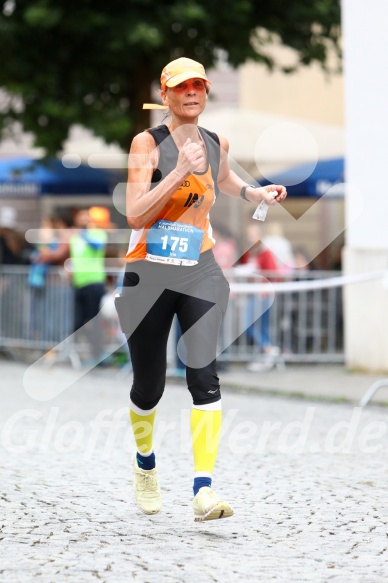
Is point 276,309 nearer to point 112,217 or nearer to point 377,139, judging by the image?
point 377,139

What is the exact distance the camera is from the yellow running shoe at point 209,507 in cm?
505

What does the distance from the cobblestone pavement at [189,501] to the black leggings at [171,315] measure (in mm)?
608

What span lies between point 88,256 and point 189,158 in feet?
31.7

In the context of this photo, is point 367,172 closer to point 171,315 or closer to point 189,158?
point 171,315

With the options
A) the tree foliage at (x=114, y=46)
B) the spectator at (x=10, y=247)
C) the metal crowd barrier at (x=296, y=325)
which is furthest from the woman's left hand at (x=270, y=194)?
the spectator at (x=10, y=247)

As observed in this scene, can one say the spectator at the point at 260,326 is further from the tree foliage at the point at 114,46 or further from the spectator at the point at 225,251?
the tree foliage at the point at 114,46

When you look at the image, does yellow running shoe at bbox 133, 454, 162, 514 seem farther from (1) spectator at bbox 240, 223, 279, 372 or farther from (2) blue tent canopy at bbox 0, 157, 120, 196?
(2) blue tent canopy at bbox 0, 157, 120, 196

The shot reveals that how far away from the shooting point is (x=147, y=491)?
5.64m

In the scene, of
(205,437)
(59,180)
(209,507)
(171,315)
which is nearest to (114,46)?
(59,180)

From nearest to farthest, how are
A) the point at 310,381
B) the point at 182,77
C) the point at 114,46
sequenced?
the point at 182,77 < the point at 310,381 < the point at 114,46

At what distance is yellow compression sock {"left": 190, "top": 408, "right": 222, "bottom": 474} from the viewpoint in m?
5.24

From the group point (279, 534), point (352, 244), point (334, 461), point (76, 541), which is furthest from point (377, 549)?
point (352, 244)

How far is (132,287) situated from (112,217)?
49.0 ft

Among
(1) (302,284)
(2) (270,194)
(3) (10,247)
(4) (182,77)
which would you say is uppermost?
(4) (182,77)
